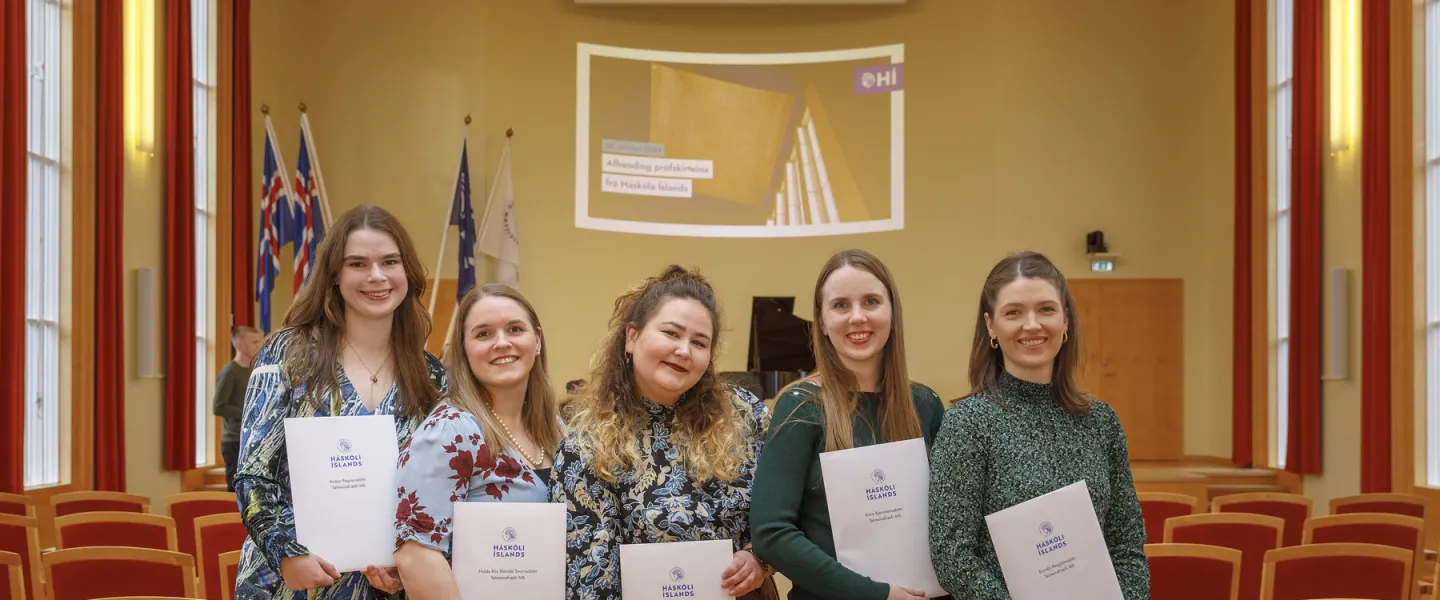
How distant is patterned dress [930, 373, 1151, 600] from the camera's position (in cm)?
208

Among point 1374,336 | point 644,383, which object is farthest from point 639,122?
point 644,383

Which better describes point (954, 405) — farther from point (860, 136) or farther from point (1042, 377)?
point (860, 136)

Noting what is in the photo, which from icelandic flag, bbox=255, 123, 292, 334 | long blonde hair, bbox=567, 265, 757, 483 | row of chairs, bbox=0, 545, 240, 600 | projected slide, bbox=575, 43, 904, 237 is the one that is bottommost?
row of chairs, bbox=0, 545, 240, 600

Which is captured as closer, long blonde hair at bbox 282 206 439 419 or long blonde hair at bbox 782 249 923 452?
long blonde hair at bbox 782 249 923 452

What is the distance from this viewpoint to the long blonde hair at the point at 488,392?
2.35 m

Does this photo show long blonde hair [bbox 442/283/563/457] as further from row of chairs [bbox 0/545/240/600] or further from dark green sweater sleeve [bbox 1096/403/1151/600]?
row of chairs [bbox 0/545/240/600]

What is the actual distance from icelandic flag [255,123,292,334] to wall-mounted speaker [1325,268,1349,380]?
8636 mm

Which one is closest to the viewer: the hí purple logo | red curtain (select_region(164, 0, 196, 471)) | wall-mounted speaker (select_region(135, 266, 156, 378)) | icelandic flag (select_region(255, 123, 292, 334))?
wall-mounted speaker (select_region(135, 266, 156, 378))

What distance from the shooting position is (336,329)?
2.52m

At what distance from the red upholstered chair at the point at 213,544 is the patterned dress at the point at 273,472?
200 cm

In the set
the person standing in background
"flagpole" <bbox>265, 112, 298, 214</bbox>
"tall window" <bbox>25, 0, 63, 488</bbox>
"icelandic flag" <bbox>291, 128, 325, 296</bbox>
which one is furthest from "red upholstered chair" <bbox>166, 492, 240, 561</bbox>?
"flagpole" <bbox>265, 112, 298, 214</bbox>

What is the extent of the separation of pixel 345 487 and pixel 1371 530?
4.08 meters

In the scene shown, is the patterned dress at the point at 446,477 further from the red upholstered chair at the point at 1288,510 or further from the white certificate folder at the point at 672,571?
the red upholstered chair at the point at 1288,510

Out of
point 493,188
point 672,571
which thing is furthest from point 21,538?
point 493,188
